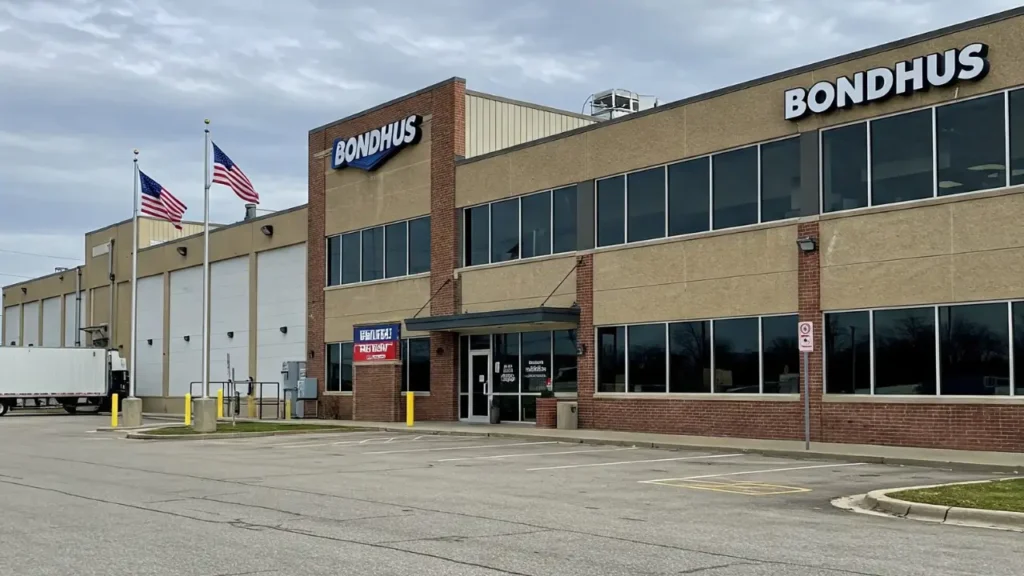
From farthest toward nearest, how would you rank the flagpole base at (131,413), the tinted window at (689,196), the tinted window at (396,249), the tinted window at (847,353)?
the tinted window at (396,249) < the flagpole base at (131,413) < the tinted window at (689,196) < the tinted window at (847,353)

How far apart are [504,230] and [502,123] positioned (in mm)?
5075

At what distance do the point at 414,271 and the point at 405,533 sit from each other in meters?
26.6

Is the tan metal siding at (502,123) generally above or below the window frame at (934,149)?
above

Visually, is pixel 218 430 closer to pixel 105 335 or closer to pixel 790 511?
pixel 790 511

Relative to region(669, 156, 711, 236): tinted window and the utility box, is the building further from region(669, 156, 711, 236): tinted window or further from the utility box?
the utility box

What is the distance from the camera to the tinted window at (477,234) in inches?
1361

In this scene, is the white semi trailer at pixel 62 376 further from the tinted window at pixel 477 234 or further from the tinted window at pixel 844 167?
the tinted window at pixel 844 167

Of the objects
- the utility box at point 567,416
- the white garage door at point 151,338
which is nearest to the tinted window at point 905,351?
the utility box at point 567,416

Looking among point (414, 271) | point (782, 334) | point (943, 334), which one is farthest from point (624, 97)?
point (943, 334)

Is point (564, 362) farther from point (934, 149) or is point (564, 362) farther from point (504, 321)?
point (934, 149)

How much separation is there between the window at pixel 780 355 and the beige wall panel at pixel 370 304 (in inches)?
549

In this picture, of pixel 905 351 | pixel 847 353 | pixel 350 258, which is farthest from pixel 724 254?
pixel 350 258

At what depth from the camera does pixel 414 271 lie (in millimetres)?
37531

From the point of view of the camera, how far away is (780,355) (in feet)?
83.8
